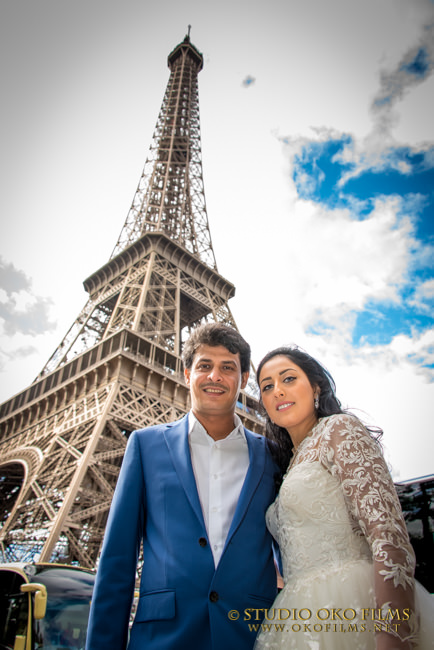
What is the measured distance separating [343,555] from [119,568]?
1.14 meters

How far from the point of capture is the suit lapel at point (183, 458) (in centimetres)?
210

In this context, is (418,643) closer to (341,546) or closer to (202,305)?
(341,546)

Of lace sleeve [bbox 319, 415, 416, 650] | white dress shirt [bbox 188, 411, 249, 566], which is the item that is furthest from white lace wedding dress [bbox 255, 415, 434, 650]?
white dress shirt [bbox 188, 411, 249, 566]

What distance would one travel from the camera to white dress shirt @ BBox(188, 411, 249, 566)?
82.2 inches

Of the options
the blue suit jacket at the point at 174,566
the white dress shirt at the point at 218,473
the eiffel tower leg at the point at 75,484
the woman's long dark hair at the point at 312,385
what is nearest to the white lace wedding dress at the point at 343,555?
the blue suit jacket at the point at 174,566

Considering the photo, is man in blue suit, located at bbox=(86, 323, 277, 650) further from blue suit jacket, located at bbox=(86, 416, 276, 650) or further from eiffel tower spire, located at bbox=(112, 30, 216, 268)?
eiffel tower spire, located at bbox=(112, 30, 216, 268)

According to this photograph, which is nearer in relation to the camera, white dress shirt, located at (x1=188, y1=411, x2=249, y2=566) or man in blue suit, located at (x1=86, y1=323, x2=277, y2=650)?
man in blue suit, located at (x1=86, y1=323, x2=277, y2=650)

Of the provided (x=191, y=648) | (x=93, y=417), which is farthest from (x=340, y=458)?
(x=93, y=417)

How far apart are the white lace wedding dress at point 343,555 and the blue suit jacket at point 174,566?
A: 17cm

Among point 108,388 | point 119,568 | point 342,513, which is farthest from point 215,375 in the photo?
point 108,388

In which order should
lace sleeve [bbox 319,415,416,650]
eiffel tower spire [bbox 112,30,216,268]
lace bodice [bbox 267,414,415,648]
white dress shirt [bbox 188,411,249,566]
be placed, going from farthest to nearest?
eiffel tower spire [bbox 112,30,216,268] < white dress shirt [bbox 188,411,249,566] < lace bodice [bbox 267,414,415,648] < lace sleeve [bbox 319,415,416,650]

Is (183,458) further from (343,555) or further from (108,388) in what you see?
(108,388)

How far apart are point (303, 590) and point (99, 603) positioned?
3.31ft

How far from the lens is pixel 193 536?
1985 millimetres
